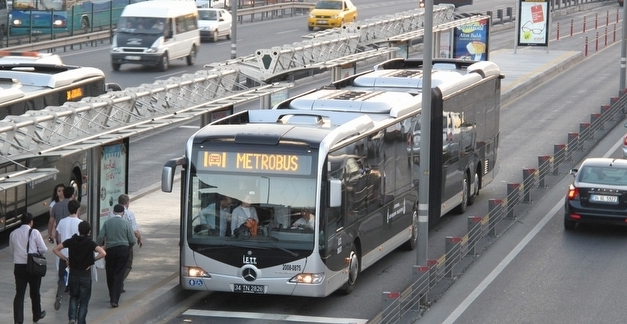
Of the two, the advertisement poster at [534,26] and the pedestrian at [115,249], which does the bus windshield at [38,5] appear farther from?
the pedestrian at [115,249]

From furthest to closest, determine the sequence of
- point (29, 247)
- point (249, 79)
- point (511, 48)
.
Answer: point (511, 48) → point (249, 79) → point (29, 247)

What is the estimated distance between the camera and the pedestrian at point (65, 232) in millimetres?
16172

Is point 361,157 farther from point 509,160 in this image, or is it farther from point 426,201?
point 509,160

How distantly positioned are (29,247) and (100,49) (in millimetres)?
39487

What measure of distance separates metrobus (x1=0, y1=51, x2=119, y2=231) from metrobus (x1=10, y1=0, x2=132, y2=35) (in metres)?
24.0

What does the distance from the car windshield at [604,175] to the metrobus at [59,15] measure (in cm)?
3226

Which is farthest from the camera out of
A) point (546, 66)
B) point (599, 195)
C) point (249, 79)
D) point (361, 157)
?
point (546, 66)

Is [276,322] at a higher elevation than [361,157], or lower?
lower

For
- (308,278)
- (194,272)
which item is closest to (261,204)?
(308,278)

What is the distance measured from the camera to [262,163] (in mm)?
16891

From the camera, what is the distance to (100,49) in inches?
2125

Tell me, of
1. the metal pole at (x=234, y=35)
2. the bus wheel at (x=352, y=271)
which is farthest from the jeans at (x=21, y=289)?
the metal pole at (x=234, y=35)

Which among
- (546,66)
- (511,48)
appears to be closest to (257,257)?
(546,66)

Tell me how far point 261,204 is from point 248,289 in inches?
46.8
